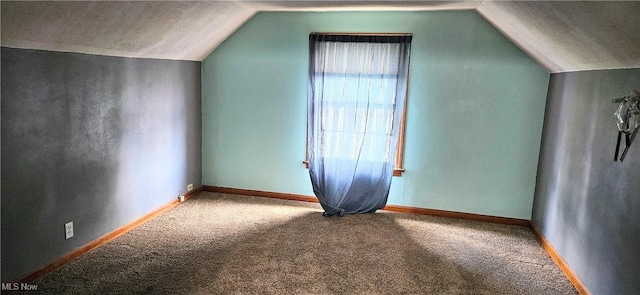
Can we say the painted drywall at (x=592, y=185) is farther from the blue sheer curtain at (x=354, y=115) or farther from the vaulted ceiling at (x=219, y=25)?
the blue sheer curtain at (x=354, y=115)

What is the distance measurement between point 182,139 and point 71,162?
137 cm

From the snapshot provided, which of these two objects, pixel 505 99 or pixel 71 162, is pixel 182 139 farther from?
pixel 505 99

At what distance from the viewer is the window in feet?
12.4

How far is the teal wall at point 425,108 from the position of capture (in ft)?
12.3

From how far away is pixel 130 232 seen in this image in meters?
3.42

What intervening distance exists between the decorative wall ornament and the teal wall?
4.89ft

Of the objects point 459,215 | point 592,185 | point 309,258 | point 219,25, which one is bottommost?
point 309,258

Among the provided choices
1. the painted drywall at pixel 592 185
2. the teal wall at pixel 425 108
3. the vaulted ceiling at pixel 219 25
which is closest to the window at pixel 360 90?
the teal wall at pixel 425 108

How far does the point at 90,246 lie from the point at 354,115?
2.42m

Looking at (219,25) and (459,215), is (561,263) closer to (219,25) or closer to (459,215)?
(459,215)

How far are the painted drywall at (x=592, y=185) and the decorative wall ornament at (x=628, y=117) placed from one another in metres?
0.05

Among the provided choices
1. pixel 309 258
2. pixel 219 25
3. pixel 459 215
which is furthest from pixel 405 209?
pixel 219 25

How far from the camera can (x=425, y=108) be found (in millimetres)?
3920

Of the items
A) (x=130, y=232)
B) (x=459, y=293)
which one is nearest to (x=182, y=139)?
(x=130, y=232)
